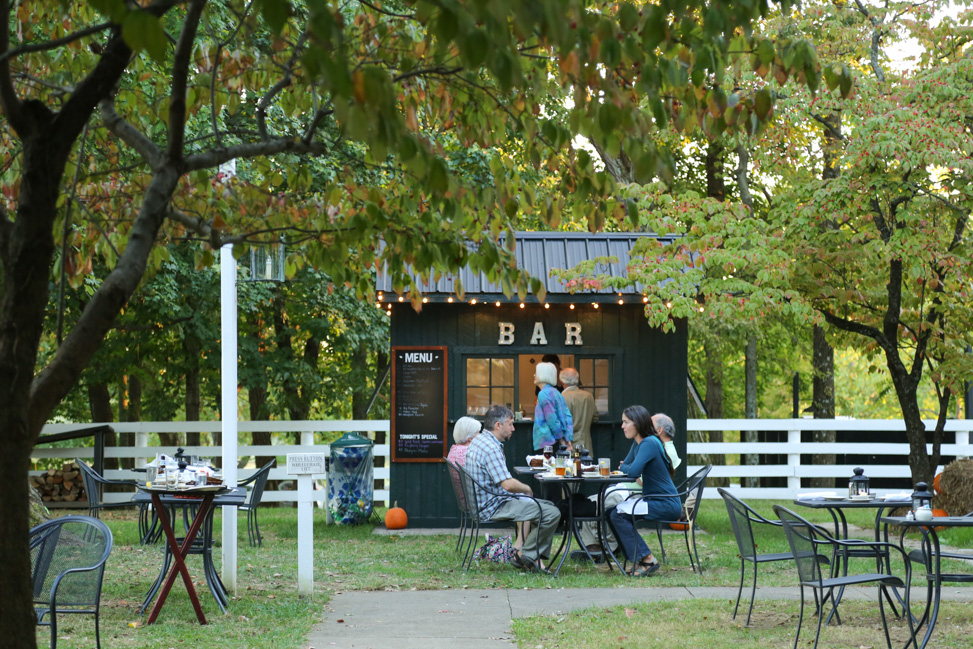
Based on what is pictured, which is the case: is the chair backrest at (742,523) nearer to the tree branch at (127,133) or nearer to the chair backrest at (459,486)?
the chair backrest at (459,486)

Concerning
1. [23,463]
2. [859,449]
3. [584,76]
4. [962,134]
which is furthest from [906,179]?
[23,463]

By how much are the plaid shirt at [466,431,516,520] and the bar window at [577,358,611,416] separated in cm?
378

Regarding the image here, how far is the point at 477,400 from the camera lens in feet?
43.2

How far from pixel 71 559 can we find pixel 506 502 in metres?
4.47

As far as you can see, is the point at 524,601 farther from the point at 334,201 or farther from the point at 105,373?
the point at 105,373

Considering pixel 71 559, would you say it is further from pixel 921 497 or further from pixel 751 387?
pixel 751 387

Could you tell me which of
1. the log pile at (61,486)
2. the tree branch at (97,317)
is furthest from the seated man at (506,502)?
the log pile at (61,486)

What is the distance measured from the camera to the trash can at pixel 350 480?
13.6 m

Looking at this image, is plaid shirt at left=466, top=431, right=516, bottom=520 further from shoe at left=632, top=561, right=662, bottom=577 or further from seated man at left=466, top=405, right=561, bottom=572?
shoe at left=632, top=561, right=662, bottom=577

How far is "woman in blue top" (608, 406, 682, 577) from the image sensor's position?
9.52m

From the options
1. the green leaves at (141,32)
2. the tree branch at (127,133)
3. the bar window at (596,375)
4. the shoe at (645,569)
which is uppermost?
the tree branch at (127,133)

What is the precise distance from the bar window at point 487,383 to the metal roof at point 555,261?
864 mm

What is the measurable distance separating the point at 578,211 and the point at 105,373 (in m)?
15.1

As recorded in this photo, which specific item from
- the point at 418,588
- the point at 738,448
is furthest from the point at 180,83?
the point at 738,448
